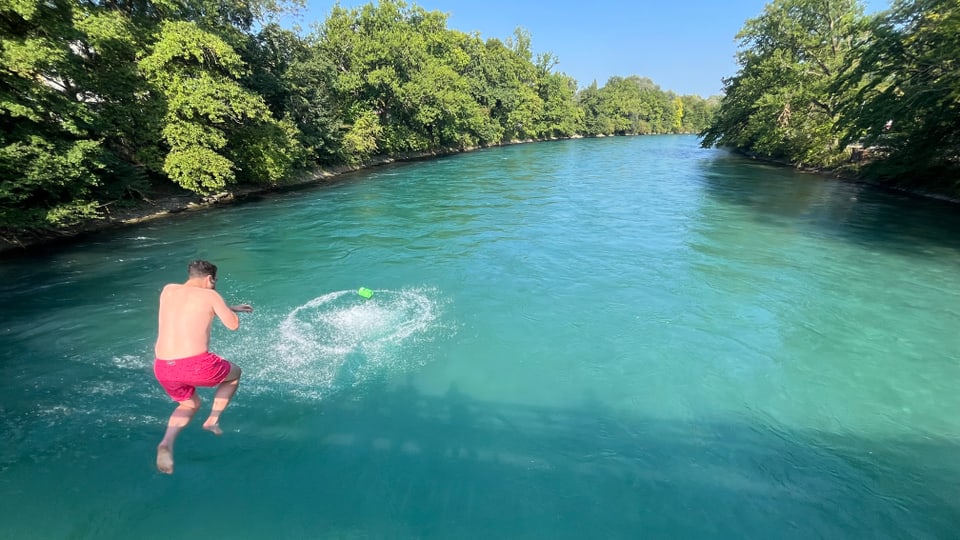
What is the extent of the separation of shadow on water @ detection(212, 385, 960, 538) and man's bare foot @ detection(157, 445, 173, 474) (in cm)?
103

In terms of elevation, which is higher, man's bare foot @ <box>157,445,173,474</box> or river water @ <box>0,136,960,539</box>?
man's bare foot @ <box>157,445,173,474</box>

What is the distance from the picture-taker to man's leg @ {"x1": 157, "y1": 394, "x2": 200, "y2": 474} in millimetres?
4383

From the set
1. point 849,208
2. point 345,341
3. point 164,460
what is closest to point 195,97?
point 345,341

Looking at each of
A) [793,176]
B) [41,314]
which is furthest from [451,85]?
[41,314]

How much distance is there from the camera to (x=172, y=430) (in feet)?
15.8

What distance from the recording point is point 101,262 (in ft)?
42.5

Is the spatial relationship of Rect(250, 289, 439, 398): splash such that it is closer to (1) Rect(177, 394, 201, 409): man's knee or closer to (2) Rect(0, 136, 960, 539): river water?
(2) Rect(0, 136, 960, 539): river water

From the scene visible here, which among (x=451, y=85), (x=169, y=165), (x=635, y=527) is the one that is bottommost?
(x=635, y=527)

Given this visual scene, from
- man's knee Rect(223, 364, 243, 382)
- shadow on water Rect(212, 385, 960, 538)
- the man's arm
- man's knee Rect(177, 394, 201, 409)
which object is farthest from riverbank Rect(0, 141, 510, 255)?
shadow on water Rect(212, 385, 960, 538)

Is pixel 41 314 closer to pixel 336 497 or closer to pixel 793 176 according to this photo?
pixel 336 497

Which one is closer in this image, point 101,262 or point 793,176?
point 101,262

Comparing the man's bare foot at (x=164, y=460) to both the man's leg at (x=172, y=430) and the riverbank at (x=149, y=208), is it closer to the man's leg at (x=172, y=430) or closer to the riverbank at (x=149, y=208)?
the man's leg at (x=172, y=430)

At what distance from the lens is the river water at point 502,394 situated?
5.03 metres

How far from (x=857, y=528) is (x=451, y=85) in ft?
170
